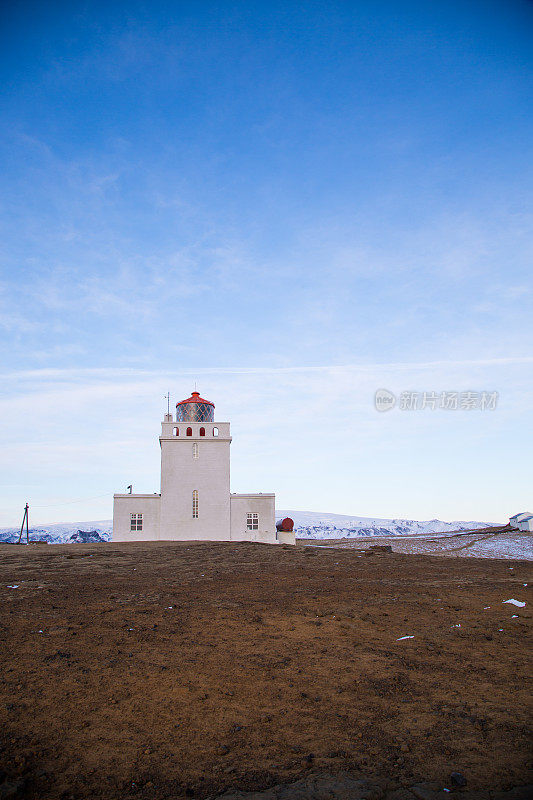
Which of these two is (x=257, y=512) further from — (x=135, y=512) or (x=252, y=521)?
(x=135, y=512)

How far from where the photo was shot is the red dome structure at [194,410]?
106 ft

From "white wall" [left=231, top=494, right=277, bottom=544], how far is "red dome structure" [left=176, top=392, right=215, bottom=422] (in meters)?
5.74

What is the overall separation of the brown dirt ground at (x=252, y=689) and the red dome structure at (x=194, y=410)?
894 inches

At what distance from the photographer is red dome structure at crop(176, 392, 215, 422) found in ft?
106

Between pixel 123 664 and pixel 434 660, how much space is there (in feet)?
12.3

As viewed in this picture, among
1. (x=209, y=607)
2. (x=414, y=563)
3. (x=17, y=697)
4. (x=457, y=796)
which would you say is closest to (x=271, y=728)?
(x=457, y=796)

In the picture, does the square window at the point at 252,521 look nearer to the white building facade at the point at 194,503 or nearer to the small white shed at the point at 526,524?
the white building facade at the point at 194,503

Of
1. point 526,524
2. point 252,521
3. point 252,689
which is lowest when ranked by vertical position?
point 526,524

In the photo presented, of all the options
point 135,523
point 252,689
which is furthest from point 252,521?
point 252,689

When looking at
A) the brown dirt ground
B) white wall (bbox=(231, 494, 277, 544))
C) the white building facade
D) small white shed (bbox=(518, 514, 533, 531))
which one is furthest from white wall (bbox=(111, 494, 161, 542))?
small white shed (bbox=(518, 514, 533, 531))

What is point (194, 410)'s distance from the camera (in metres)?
32.5

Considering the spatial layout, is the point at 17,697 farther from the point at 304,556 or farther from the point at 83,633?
the point at 304,556

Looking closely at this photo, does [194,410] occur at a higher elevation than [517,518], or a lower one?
higher

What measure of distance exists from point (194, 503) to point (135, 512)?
3.92 metres
